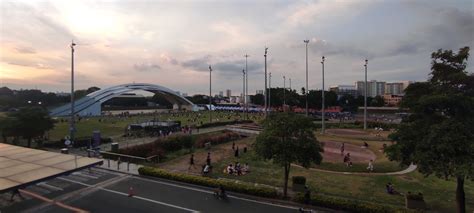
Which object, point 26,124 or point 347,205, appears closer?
point 347,205

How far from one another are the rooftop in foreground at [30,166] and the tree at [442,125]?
66.5 feet

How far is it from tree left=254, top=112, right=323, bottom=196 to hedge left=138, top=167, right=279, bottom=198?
1.33 meters

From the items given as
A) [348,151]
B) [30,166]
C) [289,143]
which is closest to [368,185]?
[289,143]

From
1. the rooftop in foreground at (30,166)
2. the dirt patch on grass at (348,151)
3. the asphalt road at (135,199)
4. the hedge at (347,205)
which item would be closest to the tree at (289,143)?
the hedge at (347,205)

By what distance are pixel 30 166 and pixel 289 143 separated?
676 inches

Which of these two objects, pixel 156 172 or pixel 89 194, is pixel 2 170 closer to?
pixel 89 194

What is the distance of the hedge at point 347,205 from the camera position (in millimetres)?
19625

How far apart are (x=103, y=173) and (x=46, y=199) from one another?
7.41 metres

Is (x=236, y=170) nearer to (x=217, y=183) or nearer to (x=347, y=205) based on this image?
(x=217, y=183)

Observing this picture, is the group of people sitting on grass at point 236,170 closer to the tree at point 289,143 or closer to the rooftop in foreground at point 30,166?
the tree at point 289,143

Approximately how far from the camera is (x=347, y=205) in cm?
2056

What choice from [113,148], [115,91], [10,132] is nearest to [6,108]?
[115,91]

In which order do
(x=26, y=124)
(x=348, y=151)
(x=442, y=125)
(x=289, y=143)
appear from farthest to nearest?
(x=348, y=151) < (x=26, y=124) < (x=289, y=143) < (x=442, y=125)

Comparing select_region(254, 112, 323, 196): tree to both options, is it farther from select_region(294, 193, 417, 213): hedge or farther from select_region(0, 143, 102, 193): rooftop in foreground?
select_region(0, 143, 102, 193): rooftop in foreground
